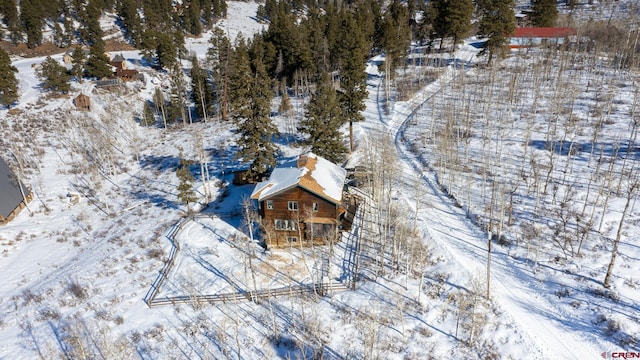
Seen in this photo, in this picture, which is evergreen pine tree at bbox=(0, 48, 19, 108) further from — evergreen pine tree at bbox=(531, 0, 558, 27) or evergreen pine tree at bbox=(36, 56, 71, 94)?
evergreen pine tree at bbox=(531, 0, 558, 27)

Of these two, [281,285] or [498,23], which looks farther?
[498,23]

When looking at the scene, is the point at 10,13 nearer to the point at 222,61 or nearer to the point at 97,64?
the point at 97,64

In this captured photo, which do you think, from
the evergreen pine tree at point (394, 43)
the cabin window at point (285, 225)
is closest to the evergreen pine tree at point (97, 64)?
the evergreen pine tree at point (394, 43)

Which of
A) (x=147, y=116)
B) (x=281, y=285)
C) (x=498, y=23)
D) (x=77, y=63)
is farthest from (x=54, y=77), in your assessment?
(x=498, y=23)

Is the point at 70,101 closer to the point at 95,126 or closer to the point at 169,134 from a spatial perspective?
the point at 95,126

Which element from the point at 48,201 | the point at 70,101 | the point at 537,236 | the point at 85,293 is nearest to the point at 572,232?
the point at 537,236

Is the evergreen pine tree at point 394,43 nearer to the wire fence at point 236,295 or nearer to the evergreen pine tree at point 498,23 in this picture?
the evergreen pine tree at point 498,23
